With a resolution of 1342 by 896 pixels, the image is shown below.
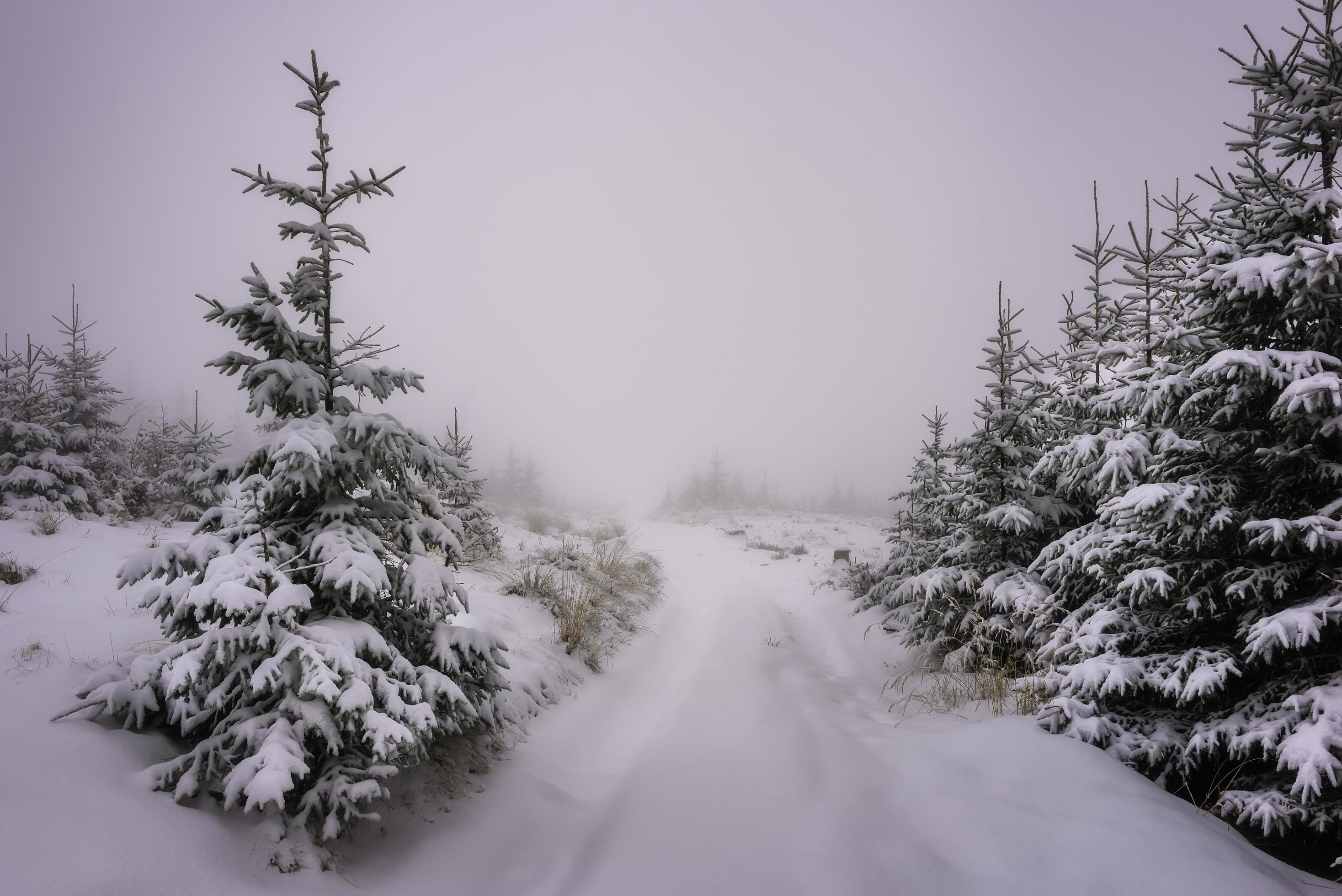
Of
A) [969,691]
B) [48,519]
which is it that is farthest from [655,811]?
[48,519]

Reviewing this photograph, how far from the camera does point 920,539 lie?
29.1ft

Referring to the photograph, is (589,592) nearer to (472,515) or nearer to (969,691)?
(472,515)

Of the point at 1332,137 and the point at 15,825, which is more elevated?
the point at 1332,137

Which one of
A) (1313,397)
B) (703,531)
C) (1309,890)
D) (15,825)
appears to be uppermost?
(1313,397)

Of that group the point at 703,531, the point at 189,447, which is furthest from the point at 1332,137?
the point at 703,531

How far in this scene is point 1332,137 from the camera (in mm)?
3604

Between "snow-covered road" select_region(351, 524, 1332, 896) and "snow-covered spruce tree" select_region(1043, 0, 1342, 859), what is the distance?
0.46m

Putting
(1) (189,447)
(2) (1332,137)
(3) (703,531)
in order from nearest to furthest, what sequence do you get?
(2) (1332,137) < (1) (189,447) < (3) (703,531)

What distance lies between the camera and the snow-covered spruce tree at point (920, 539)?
23.6 feet

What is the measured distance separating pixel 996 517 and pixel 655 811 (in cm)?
459

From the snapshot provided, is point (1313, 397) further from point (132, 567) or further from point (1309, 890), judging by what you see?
point (132, 567)

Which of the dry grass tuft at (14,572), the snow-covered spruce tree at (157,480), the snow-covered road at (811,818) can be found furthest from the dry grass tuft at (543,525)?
the snow-covered road at (811,818)

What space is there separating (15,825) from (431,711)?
4.80 feet

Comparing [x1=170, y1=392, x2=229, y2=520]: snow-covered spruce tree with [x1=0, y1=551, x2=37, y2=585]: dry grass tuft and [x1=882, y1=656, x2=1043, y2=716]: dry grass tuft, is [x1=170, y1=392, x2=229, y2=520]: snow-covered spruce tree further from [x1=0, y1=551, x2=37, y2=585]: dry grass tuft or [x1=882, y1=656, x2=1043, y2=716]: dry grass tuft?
[x1=882, y1=656, x2=1043, y2=716]: dry grass tuft
